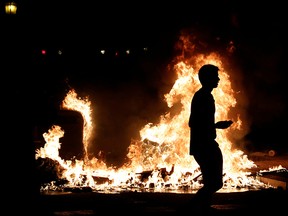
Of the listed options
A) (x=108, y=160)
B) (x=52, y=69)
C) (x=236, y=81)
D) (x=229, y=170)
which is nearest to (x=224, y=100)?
(x=229, y=170)

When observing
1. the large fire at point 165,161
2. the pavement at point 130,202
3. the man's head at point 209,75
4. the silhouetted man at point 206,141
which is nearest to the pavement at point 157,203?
the pavement at point 130,202

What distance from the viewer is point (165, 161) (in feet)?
45.5

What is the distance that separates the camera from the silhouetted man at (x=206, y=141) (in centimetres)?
678

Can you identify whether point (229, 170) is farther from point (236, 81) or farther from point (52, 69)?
point (52, 69)

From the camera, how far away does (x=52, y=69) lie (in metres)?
28.1

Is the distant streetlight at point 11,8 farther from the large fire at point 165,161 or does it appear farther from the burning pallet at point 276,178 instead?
the burning pallet at point 276,178

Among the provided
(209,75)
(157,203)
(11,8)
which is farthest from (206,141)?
(11,8)

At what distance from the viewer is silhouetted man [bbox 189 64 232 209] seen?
22.2 feet

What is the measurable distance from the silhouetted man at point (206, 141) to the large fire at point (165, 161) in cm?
439

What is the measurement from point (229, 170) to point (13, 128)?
7.89 metres

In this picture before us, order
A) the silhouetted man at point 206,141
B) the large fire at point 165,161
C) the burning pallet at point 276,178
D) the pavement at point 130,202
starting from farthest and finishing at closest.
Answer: the large fire at point 165,161
the burning pallet at point 276,178
the pavement at point 130,202
the silhouetted man at point 206,141

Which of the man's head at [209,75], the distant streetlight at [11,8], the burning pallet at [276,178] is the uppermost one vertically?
the distant streetlight at [11,8]

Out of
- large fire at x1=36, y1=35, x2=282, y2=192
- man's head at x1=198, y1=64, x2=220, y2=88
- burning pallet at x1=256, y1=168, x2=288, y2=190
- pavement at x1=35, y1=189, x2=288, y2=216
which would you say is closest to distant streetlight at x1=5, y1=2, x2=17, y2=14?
large fire at x1=36, y1=35, x2=282, y2=192

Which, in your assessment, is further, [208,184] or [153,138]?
[153,138]
